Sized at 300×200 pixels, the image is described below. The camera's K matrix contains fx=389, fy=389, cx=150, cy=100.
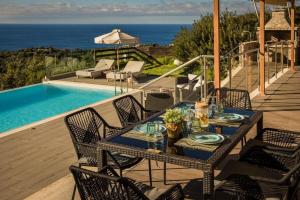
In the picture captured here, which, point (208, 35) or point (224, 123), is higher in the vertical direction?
point (208, 35)

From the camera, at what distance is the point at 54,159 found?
5750 mm

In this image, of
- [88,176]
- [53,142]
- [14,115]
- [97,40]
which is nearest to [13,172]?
[53,142]

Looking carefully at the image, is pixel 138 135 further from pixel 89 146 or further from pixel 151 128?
pixel 89 146

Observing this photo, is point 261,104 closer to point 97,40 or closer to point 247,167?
point 247,167

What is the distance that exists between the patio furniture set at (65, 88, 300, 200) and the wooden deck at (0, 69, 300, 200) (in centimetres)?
64

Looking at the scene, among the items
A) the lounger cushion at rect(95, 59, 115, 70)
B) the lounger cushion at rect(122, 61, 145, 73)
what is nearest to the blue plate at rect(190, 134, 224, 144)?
the lounger cushion at rect(122, 61, 145, 73)

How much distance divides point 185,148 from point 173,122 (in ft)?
0.85

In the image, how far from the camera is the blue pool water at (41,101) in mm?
11473

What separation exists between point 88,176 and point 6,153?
3713 millimetres

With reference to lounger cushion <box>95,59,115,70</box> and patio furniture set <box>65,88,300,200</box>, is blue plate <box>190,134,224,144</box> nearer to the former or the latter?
patio furniture set <box>65,88,300,200</box>

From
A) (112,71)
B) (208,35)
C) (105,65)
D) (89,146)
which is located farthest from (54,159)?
(208,35)

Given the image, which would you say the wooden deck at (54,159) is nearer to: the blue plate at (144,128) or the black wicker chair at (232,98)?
the black wicker chair at (232,98)

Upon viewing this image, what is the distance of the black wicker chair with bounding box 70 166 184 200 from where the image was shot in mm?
2579

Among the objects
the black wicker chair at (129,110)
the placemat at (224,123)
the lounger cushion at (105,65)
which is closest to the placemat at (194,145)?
the placemat at (224,123)
